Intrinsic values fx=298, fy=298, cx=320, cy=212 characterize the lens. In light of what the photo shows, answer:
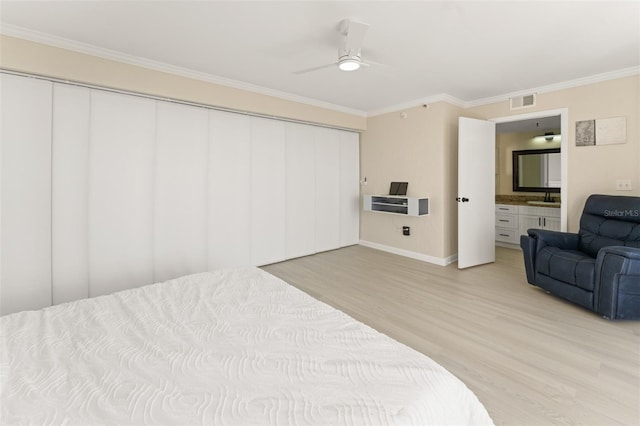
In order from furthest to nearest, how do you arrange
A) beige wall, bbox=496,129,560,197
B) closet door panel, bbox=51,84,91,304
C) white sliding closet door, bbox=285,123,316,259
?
beige wall, bbox=496,129,560,197 → white sliding closet door, bbox=285,123,316,259 → closet door panel, bbox=51,84,91,304

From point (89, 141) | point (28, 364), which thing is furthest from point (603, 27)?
point (89, 141)

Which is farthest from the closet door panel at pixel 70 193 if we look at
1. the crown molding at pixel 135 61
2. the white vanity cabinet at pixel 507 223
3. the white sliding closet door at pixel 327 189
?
the white vanity cabinet at pixel 507 223

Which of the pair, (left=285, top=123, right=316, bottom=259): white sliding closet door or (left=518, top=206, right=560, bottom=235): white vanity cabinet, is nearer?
(left=285, top=123, right=316, bottom=259): white sliding closet door

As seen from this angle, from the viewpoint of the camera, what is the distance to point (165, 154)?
3400 mm

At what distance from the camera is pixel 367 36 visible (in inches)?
103

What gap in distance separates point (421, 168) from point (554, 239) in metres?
1.94

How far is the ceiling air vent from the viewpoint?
4.04 m

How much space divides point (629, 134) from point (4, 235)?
6289mm

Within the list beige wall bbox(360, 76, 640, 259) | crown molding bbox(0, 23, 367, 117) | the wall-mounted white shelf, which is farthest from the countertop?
crown molding bbox(0, 23, 367, 117)

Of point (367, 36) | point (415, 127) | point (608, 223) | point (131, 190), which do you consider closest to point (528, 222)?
point (608, 223)

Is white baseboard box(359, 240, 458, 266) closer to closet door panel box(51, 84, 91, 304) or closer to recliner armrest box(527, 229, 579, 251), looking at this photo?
recliner armrest box(527, 229, 579, 251)

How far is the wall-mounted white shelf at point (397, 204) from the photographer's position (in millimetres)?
4484

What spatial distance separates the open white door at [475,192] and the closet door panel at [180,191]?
3.46m

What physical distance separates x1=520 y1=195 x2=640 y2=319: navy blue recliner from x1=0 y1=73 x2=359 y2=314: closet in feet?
10.4
